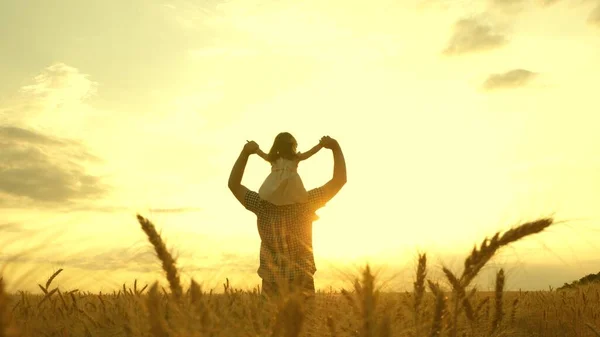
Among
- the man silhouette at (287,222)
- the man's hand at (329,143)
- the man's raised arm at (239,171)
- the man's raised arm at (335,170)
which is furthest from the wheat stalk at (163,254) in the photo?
the man's hand at (329,143)

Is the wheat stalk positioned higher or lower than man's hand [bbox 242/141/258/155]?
lower

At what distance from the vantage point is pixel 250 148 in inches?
285

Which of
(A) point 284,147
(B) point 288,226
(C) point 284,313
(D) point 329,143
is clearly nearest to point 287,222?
(B) point 288,226

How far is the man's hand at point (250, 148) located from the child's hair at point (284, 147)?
0.44 meters

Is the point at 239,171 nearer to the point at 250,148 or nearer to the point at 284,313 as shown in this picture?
the point at 250,148

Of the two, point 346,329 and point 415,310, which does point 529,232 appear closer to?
point 415,310

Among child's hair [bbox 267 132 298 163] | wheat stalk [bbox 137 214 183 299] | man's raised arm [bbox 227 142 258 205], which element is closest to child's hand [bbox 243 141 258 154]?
man's raised arm [bbox 227 142 258 205]

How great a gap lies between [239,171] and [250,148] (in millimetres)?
315

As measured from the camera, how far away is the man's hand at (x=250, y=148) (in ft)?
23.8

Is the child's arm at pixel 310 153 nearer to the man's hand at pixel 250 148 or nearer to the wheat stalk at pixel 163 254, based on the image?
the man's hand at pixel 250 148

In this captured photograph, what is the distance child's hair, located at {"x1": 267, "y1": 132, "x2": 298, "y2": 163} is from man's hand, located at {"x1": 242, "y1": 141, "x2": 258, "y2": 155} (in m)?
0.44

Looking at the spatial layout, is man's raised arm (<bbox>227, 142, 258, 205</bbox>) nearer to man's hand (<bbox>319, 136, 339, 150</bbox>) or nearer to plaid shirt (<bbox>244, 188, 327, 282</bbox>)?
plaid shirt (<bbox>244, 188, 327, 282</bbox>)

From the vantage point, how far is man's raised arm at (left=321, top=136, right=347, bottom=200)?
6941 millimetres

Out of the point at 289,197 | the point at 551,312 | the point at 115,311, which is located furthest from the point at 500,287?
the point at 289,197
